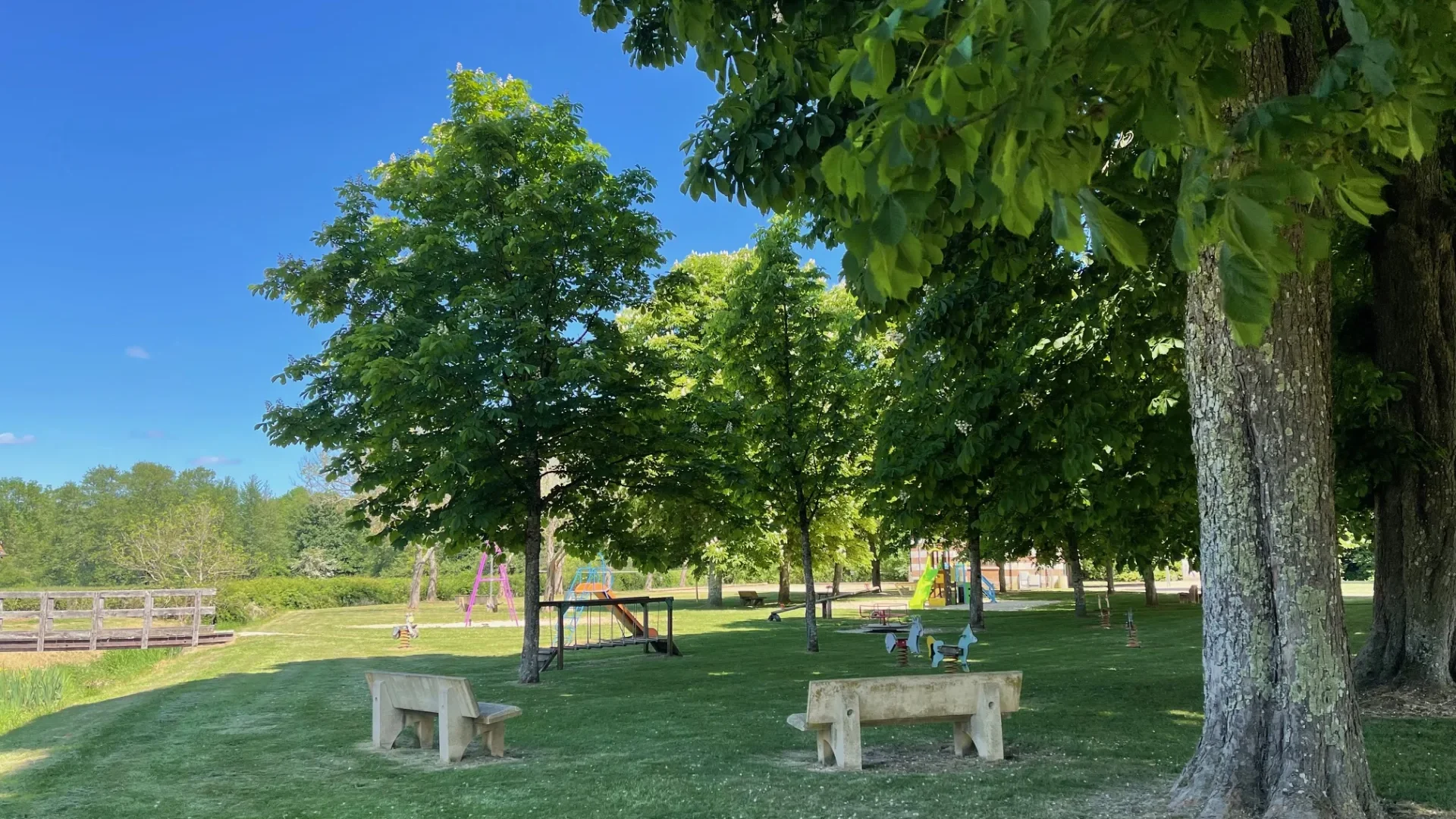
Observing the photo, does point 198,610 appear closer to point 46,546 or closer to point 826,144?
point 826,144

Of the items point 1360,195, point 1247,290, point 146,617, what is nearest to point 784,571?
point 146,617

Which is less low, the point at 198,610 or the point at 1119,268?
the point at 1119,268

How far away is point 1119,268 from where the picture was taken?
328 inches

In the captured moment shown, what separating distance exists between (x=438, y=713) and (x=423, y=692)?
370 mm

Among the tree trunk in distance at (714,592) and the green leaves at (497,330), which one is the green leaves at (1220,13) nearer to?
the green leaves at (497,330)

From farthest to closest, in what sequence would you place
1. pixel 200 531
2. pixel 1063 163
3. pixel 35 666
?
pixel 200 531
pixel 35 666
pixel 1063 163

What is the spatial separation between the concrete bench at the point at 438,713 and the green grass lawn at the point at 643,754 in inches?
8.3

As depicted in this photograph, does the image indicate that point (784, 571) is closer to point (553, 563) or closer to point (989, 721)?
point (553, 563)

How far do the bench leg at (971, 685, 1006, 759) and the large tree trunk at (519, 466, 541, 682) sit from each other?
8978 mm

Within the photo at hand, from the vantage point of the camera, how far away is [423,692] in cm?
891

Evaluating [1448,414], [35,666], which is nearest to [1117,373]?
[1448,414]

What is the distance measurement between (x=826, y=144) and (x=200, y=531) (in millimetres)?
51145

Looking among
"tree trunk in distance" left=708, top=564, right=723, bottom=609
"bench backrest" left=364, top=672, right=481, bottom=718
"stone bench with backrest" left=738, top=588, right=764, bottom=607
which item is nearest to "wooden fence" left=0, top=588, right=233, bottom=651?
"bench backrest" left=364, top=672, right=481, bottom=718

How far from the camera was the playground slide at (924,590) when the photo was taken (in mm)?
38656
